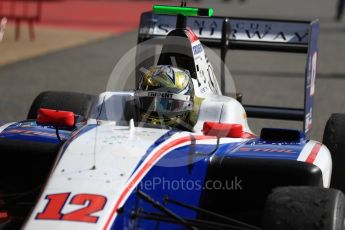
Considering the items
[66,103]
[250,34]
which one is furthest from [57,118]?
[250,34]

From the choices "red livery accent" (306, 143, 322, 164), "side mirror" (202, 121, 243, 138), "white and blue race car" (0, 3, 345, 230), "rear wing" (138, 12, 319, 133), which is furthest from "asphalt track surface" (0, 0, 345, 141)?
"side mirror" (202, 121, 243, 138)

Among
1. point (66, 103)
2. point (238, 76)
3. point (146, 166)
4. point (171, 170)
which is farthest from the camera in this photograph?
point (238, 76)

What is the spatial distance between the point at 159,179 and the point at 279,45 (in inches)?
134

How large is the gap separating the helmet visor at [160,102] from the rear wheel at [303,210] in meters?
1.19

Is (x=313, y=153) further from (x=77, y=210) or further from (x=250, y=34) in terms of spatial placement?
(x=250, y=34)

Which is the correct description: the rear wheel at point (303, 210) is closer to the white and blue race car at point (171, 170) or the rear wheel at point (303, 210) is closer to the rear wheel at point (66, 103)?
the white and blue race car at point (171, 170)

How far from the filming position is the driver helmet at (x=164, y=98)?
6.49m

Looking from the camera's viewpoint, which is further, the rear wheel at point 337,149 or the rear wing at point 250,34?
the rear wing at point 250,34

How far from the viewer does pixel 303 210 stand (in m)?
5.43

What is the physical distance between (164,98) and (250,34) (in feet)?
8.88

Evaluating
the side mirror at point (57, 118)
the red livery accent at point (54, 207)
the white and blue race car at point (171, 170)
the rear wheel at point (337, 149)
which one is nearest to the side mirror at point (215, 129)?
the white and blue race car at point (171, 170)

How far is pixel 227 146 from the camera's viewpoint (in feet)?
21.0

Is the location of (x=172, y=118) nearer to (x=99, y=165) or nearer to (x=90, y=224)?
(x=99, y=165)

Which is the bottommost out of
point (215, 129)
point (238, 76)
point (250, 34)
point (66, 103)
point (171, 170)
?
point (238, 76)
